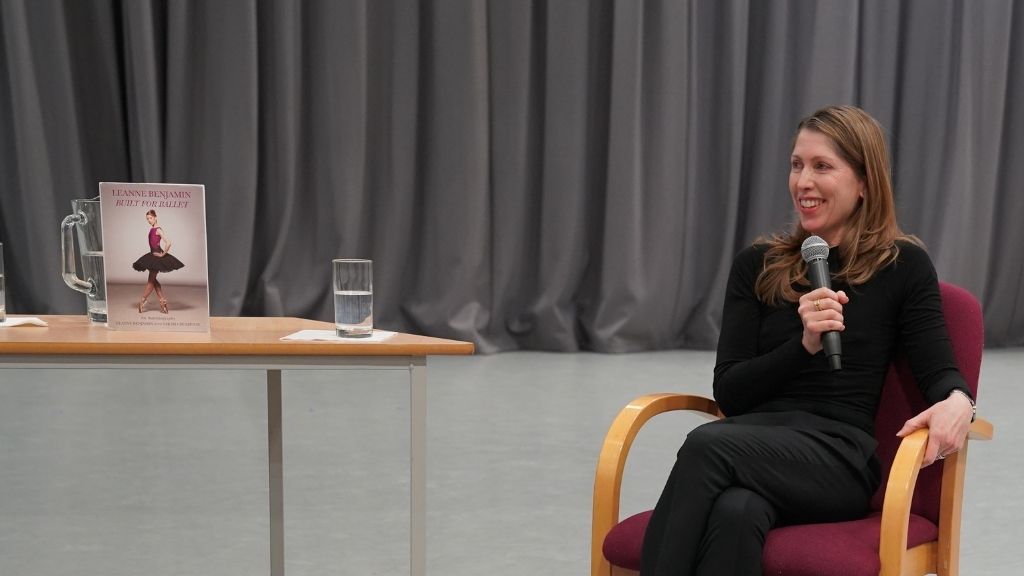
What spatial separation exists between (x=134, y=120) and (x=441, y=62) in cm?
135

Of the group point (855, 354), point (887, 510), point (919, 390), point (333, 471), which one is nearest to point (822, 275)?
point (855, 354)

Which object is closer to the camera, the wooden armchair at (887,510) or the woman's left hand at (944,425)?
the wooden armchair at (887,510)

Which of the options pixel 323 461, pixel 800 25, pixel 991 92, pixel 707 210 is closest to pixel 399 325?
pixel 707 210

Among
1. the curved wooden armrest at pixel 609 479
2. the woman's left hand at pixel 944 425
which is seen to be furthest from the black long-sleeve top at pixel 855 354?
the curved wooden armrest at pixel 609 479

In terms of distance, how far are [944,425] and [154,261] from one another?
1.29 meters

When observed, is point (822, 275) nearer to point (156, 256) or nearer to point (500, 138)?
point (156, 256)

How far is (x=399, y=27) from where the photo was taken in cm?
484

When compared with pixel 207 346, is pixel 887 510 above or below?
below

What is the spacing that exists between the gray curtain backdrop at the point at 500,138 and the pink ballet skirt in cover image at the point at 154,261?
9.79ft

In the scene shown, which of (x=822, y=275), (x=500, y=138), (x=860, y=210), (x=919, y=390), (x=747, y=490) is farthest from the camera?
(x=500, y=138)

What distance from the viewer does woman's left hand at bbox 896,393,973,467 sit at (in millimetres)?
1647

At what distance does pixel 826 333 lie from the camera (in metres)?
1.74

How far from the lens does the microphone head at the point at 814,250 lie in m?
1.79

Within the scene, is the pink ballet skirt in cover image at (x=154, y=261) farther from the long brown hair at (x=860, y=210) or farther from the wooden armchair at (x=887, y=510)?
the long brown hair at (x=860, y=210)
